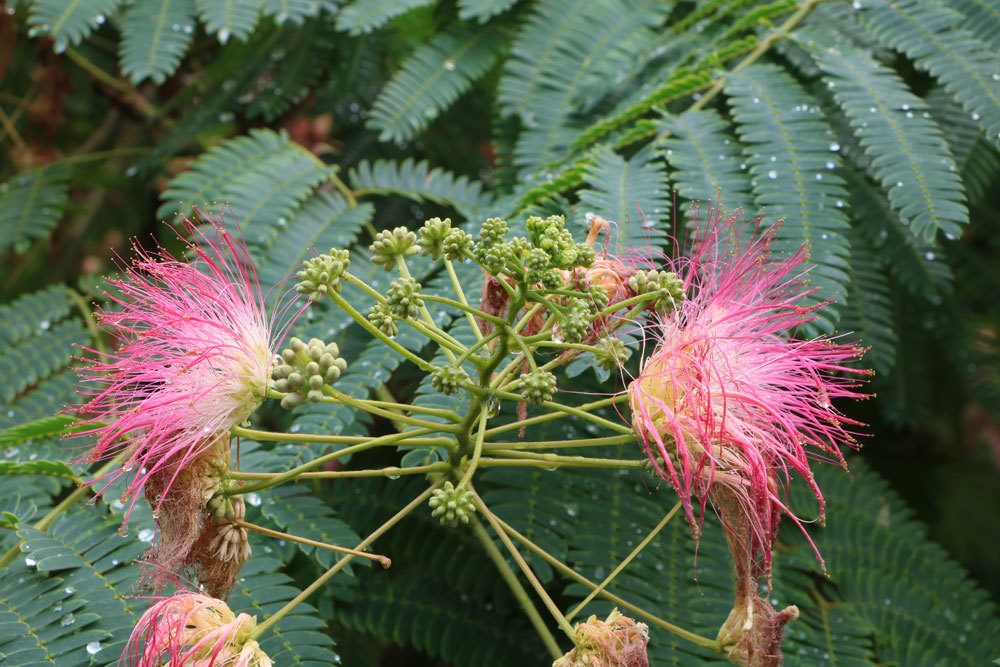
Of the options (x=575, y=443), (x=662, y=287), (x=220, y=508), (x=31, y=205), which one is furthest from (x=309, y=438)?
(x=31, y=205)

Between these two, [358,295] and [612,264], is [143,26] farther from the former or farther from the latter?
[612,264]

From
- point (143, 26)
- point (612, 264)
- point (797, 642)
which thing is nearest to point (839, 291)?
point (612, 264)

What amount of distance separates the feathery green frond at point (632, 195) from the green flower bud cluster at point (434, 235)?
0.54 m

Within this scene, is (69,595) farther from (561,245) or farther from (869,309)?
(869,309)

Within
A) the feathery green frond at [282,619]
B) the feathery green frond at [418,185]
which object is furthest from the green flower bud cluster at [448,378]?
the feathery green frond at [418,185]

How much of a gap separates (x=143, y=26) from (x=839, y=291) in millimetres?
2412

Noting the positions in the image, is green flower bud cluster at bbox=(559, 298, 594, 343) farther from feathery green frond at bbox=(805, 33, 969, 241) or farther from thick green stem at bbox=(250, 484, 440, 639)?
feathery green frond at bbox=(805, 33, 969, 241)

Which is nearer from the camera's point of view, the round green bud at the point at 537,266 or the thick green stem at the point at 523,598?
the round green bud at the point at 537,266

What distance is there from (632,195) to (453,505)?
3.55ft

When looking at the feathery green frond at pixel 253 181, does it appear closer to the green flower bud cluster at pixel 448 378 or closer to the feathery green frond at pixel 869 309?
the green flower bud cluster at pixel 448 378

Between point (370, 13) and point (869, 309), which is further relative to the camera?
point (370, 13)

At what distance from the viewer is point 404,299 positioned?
1.75 m

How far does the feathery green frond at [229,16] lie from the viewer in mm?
3096

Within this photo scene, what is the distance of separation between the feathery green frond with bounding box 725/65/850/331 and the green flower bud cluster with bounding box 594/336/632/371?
0.59 m
